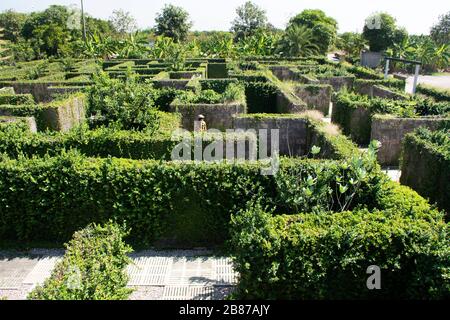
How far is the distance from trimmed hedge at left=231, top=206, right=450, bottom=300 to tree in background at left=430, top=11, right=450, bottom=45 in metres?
59.7

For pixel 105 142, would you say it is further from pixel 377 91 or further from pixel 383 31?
pixel 383 31

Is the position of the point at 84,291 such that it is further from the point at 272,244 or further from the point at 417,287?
the point at 417,287

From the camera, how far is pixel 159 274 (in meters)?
7.47

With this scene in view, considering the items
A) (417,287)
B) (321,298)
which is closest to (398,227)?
(417,287)

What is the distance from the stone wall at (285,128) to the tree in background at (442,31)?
53.0m

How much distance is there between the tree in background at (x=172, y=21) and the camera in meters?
52.9

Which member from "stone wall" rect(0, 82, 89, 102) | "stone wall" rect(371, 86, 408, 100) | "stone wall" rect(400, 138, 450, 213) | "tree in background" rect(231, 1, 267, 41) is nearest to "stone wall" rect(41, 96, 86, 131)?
"stone wall" rect(0, 82, 89, 102)

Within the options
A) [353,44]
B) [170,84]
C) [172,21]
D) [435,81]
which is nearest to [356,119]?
[170,84]

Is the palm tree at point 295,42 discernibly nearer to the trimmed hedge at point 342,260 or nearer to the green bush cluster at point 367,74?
the green bush cluster at point 367,74

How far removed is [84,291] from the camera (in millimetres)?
5316

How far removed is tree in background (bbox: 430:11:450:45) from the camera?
54406 millimetres

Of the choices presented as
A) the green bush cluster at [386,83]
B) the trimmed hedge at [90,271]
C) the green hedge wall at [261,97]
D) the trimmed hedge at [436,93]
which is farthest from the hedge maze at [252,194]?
the green bush cluster at [386,83]

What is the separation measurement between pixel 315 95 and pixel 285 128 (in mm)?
7001

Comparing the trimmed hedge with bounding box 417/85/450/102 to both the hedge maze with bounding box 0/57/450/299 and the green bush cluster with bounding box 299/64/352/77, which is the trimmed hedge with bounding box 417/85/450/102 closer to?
the hedge maze with bounding box 0/57/450/299
